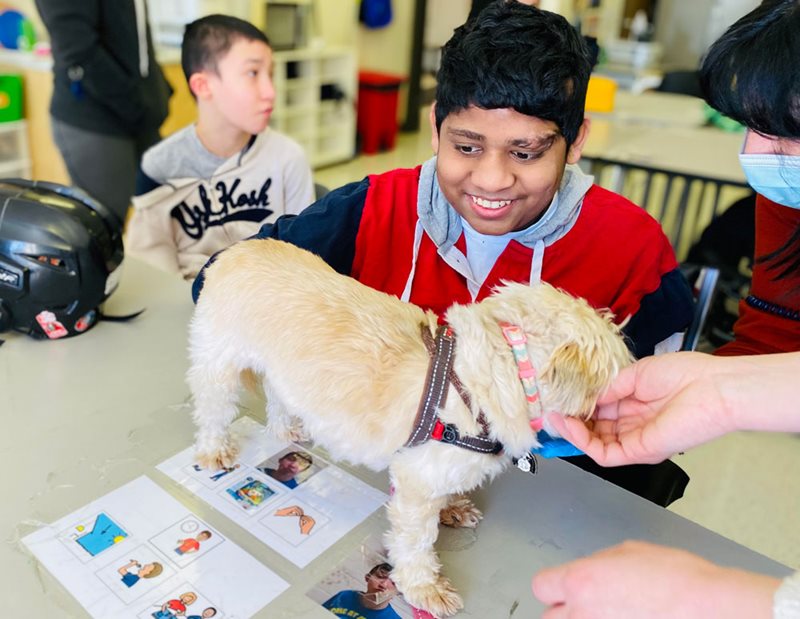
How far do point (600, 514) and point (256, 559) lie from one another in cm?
56

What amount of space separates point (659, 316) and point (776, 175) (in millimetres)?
356

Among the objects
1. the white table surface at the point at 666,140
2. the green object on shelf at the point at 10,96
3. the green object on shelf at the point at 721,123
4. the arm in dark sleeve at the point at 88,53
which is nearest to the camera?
the arm in dark sleeve at the point at 88,53

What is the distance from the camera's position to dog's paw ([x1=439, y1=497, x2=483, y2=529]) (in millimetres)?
1030

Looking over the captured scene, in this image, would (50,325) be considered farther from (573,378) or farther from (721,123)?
(721,123)

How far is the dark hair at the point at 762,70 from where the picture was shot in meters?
0.99

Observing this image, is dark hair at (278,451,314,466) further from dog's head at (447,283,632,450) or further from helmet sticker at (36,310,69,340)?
helmet sticker at (36,310,69,340)

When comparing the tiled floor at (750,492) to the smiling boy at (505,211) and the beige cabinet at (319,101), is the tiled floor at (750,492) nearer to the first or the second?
the smiling boy at (505,211)

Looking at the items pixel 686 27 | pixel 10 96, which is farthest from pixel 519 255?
pixel 686 27

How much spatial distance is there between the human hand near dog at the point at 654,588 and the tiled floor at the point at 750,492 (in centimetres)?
144

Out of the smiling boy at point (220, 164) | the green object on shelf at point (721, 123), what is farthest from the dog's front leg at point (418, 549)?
the green object on shelf at point (721, 123)

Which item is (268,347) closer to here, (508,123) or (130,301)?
(508,123)

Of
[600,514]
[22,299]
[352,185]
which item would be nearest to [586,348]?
[600,514]

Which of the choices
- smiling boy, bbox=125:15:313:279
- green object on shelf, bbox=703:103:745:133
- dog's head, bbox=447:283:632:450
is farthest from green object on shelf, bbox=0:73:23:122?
green object on shelf, bbox=703:103:745:133

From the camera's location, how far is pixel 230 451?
1.12 m
